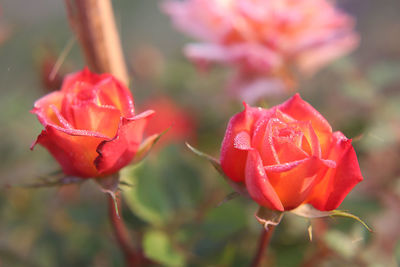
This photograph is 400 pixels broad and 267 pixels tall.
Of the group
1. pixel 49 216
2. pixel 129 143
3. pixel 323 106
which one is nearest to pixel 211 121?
pixel 323 106

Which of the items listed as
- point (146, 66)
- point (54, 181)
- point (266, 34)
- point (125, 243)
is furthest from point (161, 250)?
point (146, 66)

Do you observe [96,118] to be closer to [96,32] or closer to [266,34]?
[96,32]

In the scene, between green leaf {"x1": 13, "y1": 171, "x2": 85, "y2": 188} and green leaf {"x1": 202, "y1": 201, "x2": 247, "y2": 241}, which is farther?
green leaf {"x1": 202, "y1": 201, "x2": 247, "y2": 241}

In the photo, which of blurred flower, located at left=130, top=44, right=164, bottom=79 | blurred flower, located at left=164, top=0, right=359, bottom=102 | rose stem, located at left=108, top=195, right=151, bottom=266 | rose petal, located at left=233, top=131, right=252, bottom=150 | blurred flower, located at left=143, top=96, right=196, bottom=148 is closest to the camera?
rose petal, located at left=233, top=131, right=252, bottom=150

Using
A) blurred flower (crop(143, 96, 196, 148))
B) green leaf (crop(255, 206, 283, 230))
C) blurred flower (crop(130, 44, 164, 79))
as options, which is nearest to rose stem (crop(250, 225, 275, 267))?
green leaf (crop(255, 206, 283, 230))

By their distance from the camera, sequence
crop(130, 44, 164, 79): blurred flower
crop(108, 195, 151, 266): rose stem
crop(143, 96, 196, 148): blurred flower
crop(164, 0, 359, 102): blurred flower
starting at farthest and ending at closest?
crop(130, 44, 164, 79): blurred flower → crop(143, 96, 196, 148): blurred flower → crop(164, 0, 359, 102): blurred flower → crop(108, 195, 151, 266): rose stem

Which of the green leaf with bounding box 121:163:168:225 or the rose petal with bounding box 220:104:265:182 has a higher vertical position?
the rose petal with bounding box 220:104:265:182

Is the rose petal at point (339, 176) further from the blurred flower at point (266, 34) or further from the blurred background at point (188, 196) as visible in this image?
the blurred flower at point (266, 34)

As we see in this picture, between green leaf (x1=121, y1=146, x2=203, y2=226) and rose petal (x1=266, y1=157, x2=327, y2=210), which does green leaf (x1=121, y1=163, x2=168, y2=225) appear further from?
rose petal (x1=266, y1=157, x2=327, y2=210)

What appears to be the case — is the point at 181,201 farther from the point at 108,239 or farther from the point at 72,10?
the point at 72,10
